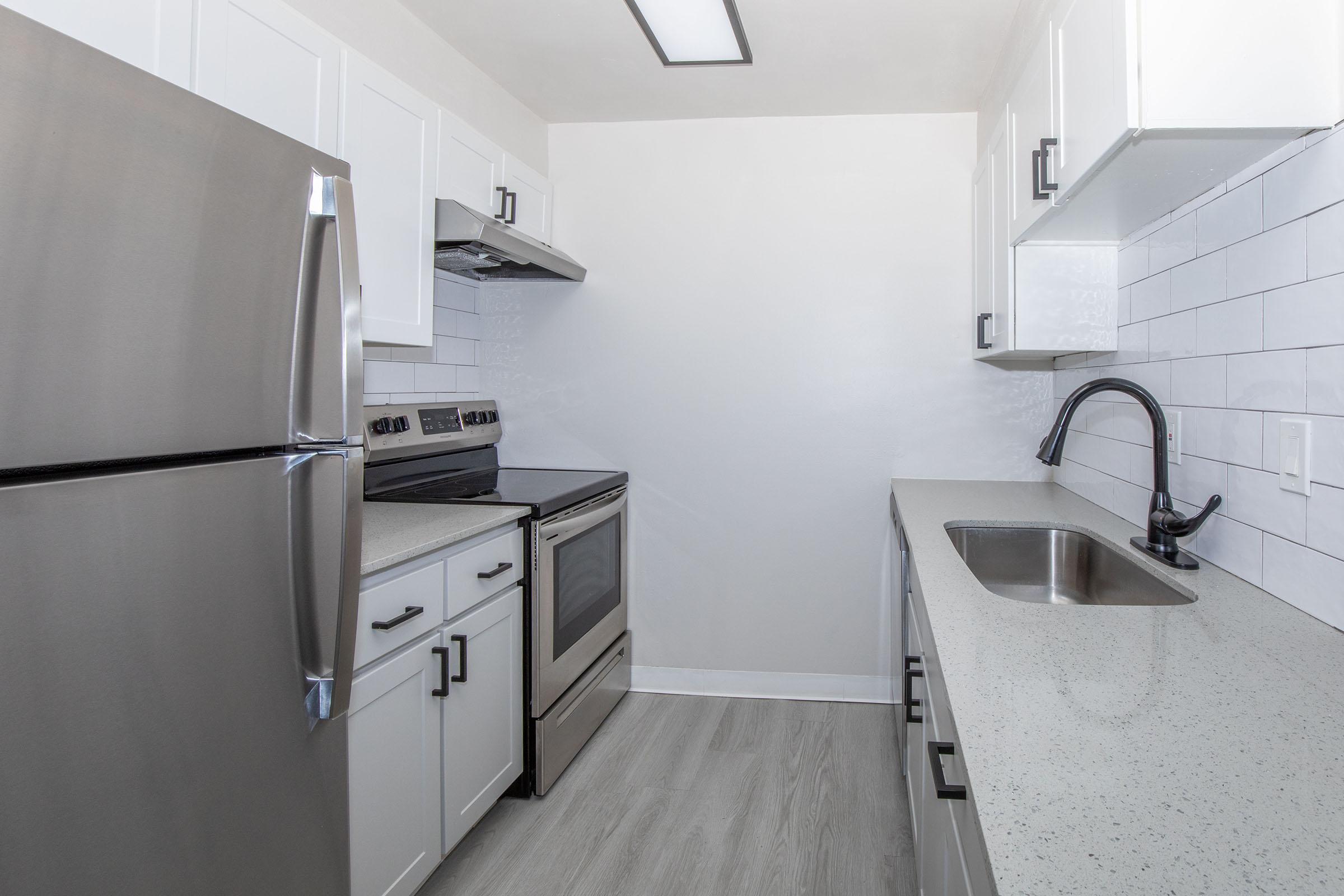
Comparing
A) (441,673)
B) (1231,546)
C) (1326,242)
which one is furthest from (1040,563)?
(441,673)

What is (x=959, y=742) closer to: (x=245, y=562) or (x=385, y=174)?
(x=245, y=562)

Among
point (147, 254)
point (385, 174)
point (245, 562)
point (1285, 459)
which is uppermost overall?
point (385, 174)

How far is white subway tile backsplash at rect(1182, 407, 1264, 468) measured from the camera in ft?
4.59

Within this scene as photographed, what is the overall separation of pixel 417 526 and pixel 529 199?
60.0 inches

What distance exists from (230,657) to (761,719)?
7.31ft

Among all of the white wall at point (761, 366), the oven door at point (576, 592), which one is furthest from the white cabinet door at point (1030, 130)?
the oven door at point (576, 592)

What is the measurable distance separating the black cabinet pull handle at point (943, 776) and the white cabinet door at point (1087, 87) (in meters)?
1.03

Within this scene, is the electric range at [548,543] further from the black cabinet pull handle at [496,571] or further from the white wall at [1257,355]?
the white wall at [1257,355]

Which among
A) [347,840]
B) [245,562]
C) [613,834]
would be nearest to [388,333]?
[245,562]

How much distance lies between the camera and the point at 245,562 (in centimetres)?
104

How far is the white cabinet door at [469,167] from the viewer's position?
2264 millimetres

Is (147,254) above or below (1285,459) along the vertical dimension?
above

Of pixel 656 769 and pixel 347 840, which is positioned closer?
pixel 347 840

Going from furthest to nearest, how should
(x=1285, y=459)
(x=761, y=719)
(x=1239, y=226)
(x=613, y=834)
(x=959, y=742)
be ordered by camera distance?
(x=761, y=719)
(x=613, y=834)
(x=1239, y=226)
(x=1285, y=459)
(x=959, y=742)
